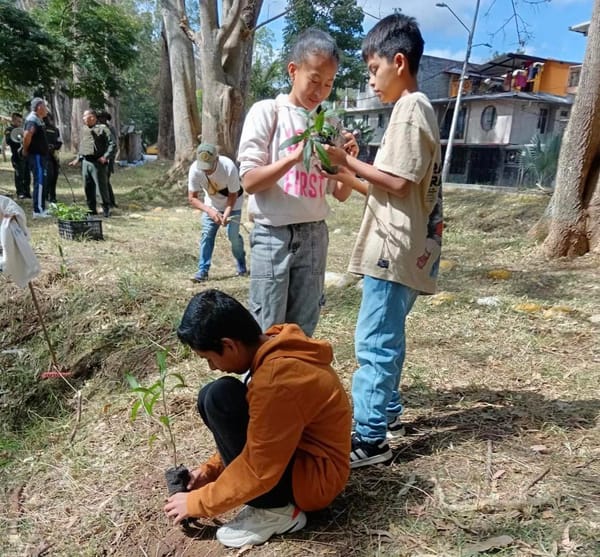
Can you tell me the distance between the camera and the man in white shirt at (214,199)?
4496mm

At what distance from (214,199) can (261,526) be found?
3.55 m

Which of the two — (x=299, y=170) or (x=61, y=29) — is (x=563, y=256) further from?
(x=61, y=29)

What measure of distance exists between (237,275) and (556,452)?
138 inches

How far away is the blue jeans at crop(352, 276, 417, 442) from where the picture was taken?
5.82 ft

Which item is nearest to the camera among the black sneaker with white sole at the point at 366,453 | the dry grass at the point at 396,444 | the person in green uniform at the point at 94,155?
the dry grass at the point at 396,444

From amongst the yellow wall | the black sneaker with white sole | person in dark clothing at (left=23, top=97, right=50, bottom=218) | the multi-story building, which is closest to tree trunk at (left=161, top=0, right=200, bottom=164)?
person in dark clothing at (left=23, top=97, right=50, bottom=218)

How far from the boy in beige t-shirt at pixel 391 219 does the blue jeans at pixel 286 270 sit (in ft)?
0.84

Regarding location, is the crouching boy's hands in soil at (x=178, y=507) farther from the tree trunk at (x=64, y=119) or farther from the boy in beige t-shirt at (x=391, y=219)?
the tree trunk at (x=64, y=119)

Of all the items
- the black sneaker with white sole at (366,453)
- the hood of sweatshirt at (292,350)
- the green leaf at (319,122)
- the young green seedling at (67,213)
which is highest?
the green leaf at (319,122)

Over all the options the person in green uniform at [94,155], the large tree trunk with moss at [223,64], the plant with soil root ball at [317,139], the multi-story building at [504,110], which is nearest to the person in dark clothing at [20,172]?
the person in green uniform at [94,155]

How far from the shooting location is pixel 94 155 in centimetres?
711

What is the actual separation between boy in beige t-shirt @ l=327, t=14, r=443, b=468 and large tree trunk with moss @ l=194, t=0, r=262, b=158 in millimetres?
7696

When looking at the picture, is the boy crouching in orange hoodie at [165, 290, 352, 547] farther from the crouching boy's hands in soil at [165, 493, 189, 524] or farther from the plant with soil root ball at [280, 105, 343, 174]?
the plant with soil root ball at [280, 105, 343, 174]

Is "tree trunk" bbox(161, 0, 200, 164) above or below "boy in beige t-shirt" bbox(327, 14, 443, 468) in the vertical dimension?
above
